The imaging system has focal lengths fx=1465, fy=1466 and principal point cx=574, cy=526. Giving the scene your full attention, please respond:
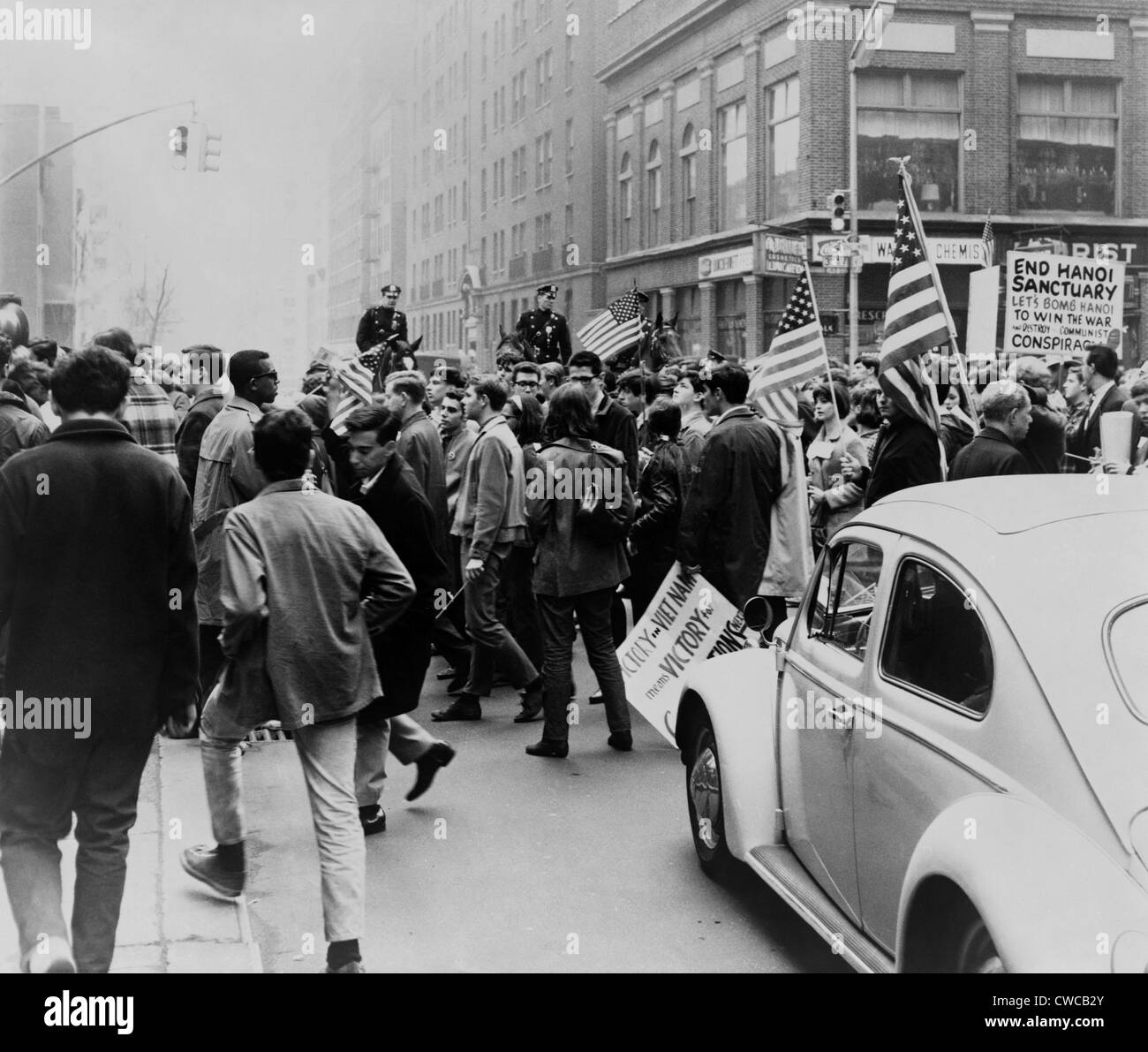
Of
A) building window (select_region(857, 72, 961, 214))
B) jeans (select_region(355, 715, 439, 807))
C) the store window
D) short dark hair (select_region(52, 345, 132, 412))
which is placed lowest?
jeans (select_region(355, 715, 439, 807))

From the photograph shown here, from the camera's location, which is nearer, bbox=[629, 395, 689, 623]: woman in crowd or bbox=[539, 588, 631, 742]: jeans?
bbox=[539, 588, 631, 742]: jeans

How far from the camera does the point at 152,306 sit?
8288 cm

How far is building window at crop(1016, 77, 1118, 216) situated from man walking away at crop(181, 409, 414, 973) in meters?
30.9

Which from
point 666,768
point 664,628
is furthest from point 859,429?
point 666,768

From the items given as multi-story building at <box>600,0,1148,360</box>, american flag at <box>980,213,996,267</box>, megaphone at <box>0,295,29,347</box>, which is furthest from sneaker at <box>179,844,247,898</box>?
american flag at <box>980,213,996,267</box>

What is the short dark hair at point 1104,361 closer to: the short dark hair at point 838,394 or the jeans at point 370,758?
the short dark hair at point 838,394

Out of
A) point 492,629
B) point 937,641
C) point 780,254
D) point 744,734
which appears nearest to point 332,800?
point 744,734

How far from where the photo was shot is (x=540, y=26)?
54.8 meters

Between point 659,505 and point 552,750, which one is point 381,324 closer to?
point 659,505

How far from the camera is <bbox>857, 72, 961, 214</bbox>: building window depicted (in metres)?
32.6

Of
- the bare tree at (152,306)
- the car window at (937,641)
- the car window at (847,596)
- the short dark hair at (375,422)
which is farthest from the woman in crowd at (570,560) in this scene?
the bare tree at (152,306)

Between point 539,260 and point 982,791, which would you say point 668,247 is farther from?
point 982,791

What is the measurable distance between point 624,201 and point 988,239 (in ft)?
57.8

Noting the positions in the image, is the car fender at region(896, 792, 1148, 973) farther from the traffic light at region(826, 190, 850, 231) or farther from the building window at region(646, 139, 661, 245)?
the building window at region(646, 139, 661, 245)
